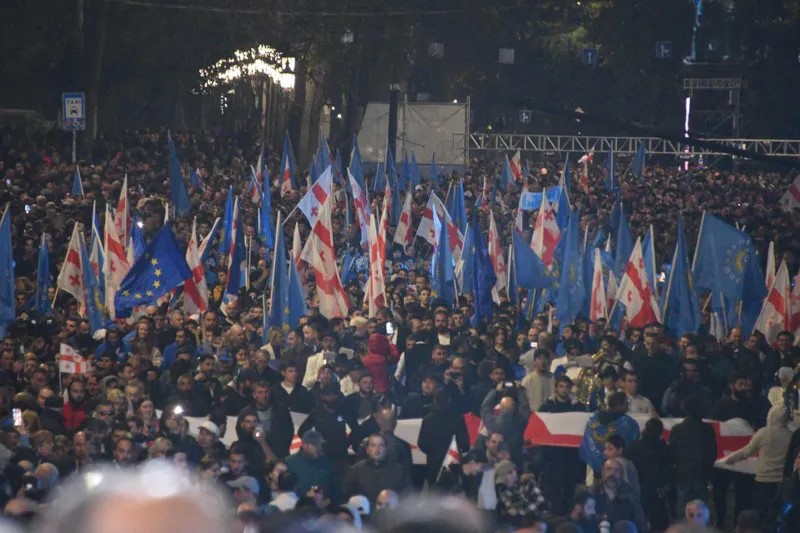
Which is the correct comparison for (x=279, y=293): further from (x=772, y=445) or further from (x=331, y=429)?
(x=772, y=445)

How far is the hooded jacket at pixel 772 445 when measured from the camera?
10430mm

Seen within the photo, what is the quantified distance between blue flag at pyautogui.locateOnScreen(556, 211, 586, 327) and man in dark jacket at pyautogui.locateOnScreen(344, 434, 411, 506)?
7727mm

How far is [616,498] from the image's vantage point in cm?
923

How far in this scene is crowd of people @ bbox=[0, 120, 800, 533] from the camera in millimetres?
8986

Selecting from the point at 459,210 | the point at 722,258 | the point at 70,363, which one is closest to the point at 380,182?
the point at 459,210

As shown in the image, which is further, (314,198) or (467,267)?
(314,198)

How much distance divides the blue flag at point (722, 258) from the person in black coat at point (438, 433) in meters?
6.18

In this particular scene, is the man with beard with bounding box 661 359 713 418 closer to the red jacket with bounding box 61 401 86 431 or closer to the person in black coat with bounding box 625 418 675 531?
the person in black coat with bounding box 625 418 675 531

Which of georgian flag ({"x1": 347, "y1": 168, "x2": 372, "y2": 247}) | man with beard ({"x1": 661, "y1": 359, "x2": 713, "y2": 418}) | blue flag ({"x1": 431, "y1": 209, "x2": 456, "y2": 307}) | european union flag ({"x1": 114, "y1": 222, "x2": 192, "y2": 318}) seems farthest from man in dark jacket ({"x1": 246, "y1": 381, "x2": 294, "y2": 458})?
georgian flag ({"x1": 347, "y1": 168, "x2": 372, "y2": 247})

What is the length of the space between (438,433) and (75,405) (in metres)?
2.60

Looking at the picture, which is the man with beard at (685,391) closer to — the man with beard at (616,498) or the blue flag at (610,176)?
the man with beard at (616,498)

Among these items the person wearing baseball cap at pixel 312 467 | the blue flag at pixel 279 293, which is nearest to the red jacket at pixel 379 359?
the blue flag at pixel 279 293

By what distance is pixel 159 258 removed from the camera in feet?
52.5

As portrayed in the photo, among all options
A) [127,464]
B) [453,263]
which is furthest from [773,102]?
[127,464]
